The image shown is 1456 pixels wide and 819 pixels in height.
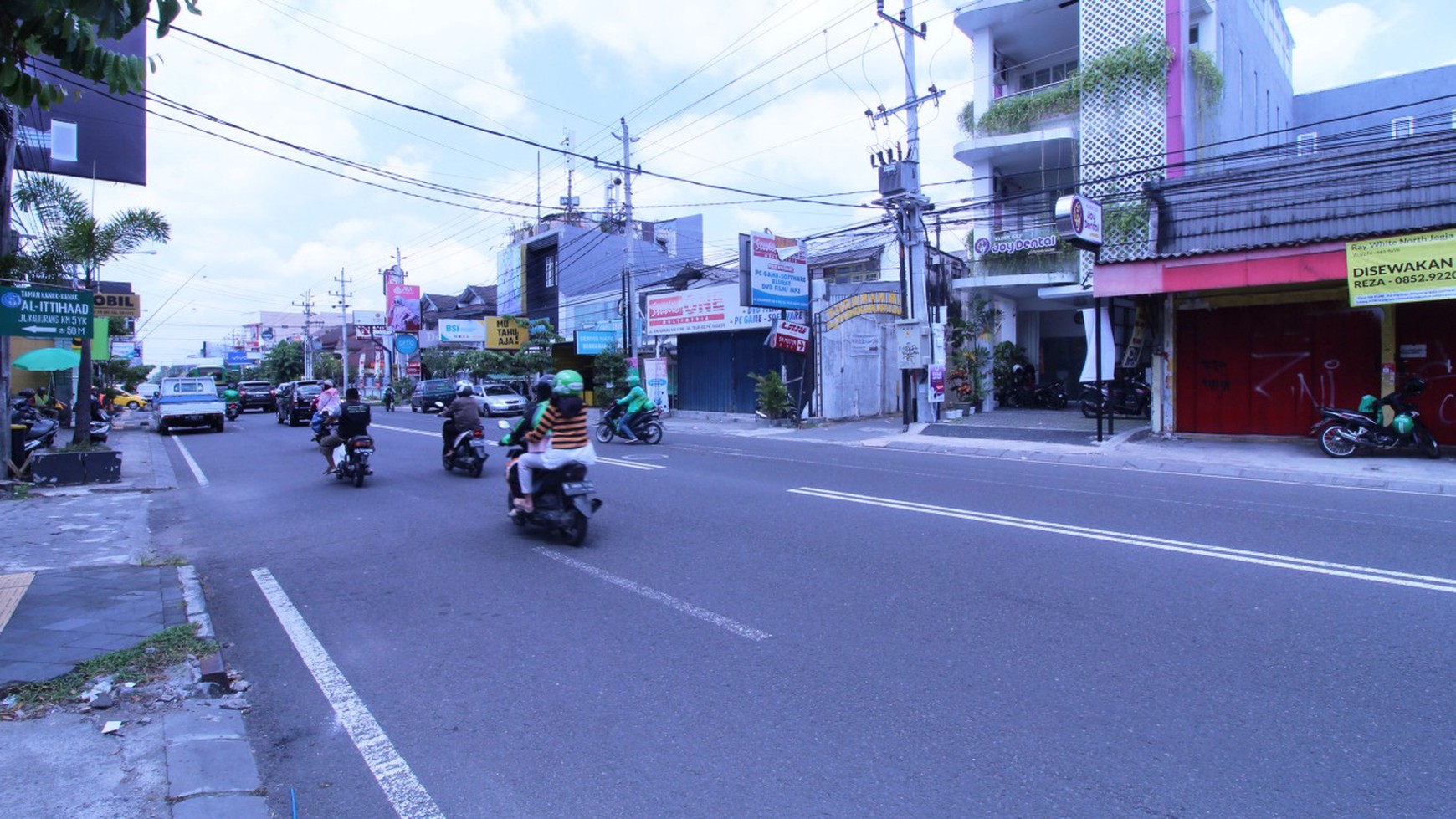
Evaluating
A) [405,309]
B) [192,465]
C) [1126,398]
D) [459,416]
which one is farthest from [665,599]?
[405,309]

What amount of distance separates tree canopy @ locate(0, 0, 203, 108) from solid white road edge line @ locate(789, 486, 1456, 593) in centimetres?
744

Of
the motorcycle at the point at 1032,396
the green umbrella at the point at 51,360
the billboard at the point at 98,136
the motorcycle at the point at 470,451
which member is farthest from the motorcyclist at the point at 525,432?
the motorcycle at the point at 1032,396

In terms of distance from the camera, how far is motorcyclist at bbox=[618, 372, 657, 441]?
59.7 ft

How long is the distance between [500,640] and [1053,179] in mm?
25568

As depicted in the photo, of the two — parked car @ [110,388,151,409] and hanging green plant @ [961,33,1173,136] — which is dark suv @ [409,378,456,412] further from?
hanging green plant @ [961,33,1173,136]

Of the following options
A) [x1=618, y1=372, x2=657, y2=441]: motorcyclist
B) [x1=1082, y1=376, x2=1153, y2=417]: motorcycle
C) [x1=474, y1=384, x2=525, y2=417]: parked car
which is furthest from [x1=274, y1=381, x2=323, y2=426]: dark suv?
[x1=1082, y1=376, x2=1153, y2=417]: motorcycle

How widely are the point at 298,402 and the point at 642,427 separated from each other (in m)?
14.7

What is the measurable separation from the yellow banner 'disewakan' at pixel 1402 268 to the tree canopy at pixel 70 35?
50.3 ft

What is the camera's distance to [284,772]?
3561 millimetres

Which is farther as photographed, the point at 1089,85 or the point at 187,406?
the point at 187,406

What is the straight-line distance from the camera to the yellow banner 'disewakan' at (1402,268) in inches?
476

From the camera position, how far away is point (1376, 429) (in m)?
12.9

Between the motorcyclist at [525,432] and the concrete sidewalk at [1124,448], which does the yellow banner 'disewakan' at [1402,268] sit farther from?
the motorcyclist at [525,432]

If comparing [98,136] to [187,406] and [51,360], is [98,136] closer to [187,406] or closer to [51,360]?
[51,360]
